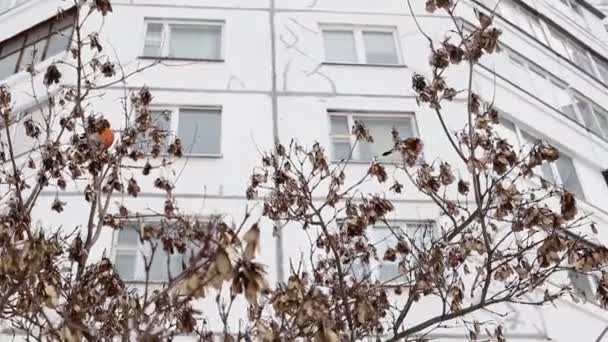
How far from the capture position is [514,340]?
9.43m

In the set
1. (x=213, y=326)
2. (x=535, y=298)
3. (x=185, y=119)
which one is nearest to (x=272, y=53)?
(x=185, y=119)

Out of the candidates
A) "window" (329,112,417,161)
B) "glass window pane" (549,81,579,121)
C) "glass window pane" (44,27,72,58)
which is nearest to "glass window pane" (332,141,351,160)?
"window" (329,112,417,161)

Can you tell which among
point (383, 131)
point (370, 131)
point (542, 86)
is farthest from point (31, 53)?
point (542, 86)

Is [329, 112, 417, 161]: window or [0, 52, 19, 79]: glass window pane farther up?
[0, 52, 19, 79]: glass window pane

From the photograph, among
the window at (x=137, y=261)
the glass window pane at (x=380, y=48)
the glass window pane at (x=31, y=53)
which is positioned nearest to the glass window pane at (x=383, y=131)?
the glass window pane at (x=380, y=48)

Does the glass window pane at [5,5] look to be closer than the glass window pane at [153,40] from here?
No

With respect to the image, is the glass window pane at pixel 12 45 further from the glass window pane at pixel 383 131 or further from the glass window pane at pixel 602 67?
the glass window pane at pixel 602 67

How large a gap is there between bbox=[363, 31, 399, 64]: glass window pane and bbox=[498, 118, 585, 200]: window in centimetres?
270

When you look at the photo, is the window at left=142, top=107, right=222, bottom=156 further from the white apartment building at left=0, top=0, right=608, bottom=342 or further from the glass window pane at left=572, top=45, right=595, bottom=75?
the glass window pane at left=572, top=45, right=595, bottom=75

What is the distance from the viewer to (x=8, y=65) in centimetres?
1306

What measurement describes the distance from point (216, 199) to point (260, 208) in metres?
0.75

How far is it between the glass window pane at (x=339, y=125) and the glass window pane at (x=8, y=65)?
264 inches

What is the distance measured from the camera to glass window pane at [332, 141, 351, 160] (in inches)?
440

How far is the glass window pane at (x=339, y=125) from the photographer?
11.6 metres
